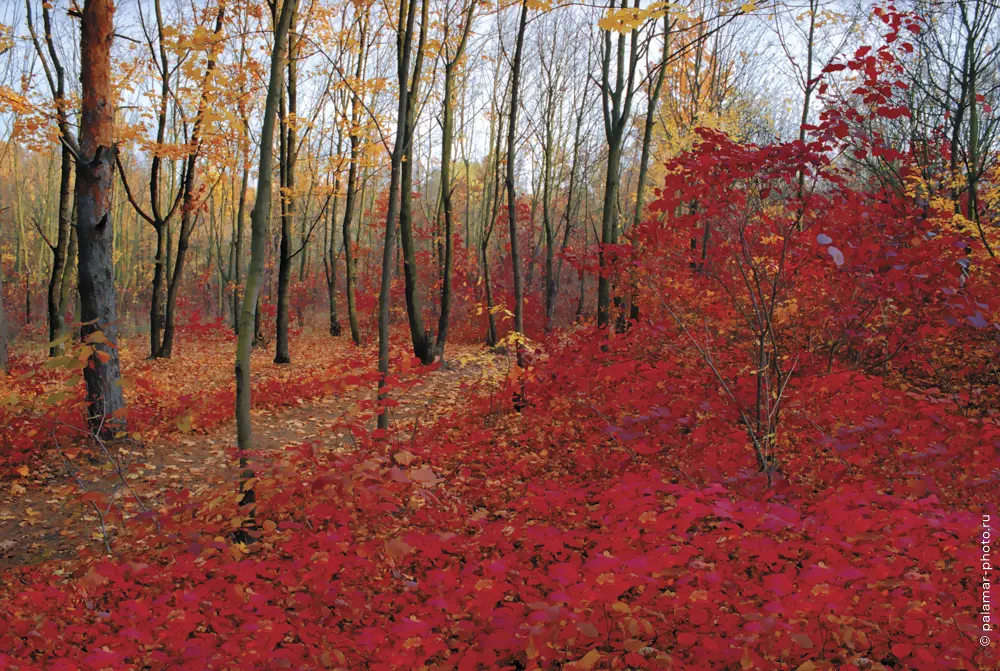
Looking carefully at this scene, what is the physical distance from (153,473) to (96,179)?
10.6ft

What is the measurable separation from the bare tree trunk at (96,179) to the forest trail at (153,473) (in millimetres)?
602

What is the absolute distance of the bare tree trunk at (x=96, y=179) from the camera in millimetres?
5797

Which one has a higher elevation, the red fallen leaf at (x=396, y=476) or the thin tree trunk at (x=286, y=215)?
the thin tree trunk at (x=286, y=215)

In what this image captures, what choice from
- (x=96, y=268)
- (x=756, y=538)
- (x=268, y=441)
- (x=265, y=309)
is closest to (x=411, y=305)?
(x=268, y=441)

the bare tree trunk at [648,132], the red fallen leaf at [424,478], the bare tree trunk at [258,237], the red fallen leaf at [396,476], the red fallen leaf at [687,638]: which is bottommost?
the red fallen leaf at [687,638]

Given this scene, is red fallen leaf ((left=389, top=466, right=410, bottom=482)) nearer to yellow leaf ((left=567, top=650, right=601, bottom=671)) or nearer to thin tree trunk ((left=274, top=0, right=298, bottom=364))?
yellow leaf ((left=567, top=650, right=601, bottom=671))

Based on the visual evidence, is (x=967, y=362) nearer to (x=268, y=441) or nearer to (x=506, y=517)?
(x=506, y=517)

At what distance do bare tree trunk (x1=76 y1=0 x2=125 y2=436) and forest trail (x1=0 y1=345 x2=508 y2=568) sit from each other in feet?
1.97

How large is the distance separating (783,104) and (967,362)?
14.5 m

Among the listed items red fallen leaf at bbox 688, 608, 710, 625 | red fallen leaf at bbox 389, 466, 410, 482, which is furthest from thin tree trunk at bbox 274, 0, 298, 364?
red fallen leaf at bbox 688, 608, 710, 625

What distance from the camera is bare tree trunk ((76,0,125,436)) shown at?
580 centimetres

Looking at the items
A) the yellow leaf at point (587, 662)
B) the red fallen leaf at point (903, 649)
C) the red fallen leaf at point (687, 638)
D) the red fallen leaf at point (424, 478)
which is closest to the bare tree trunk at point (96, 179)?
the red fallen leaf at point (424, 478)

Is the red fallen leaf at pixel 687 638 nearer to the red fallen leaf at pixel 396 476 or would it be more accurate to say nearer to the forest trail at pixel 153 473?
the red fallen leaf at pixel 396 476

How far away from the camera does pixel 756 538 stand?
122 inches
